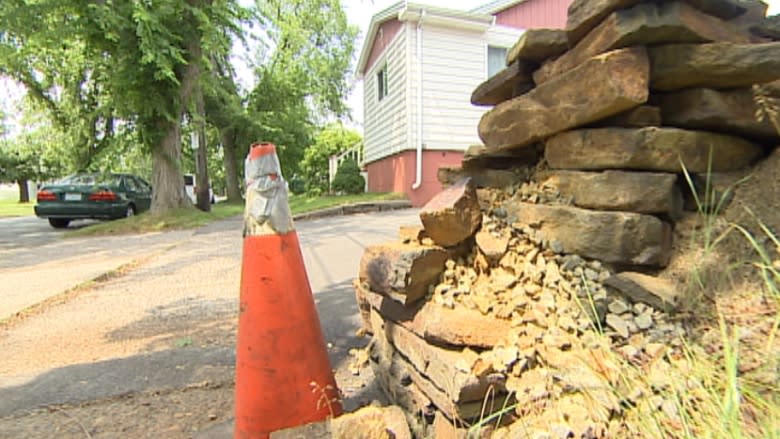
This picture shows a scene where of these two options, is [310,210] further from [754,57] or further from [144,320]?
[754,57]

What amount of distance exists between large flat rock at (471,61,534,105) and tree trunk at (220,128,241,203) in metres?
19.6

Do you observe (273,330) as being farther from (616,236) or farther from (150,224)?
(150,224)

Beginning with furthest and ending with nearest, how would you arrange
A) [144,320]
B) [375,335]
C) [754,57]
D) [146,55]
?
[146,55] < [144,320] < [375,335] < [754,57]

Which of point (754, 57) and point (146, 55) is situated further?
point (146, 55)

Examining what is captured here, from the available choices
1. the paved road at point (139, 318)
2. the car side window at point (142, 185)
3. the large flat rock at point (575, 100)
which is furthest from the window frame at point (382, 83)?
the large flat rock at point (575, 100)

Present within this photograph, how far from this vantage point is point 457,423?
1442 mm

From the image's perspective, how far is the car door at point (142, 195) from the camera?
1275 cm

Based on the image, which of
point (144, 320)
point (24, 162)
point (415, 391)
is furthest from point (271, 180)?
point (24, 162)

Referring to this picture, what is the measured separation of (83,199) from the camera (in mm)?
11250

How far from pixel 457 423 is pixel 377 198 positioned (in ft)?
31.6

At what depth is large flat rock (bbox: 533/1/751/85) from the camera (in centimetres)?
158

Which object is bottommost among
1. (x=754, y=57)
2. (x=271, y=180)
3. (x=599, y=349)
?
(x=599, y=349)

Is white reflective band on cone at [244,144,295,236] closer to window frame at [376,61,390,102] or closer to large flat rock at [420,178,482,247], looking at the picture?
large flat rock at [420,178,482,247]

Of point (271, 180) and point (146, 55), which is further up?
point (146, 55)
